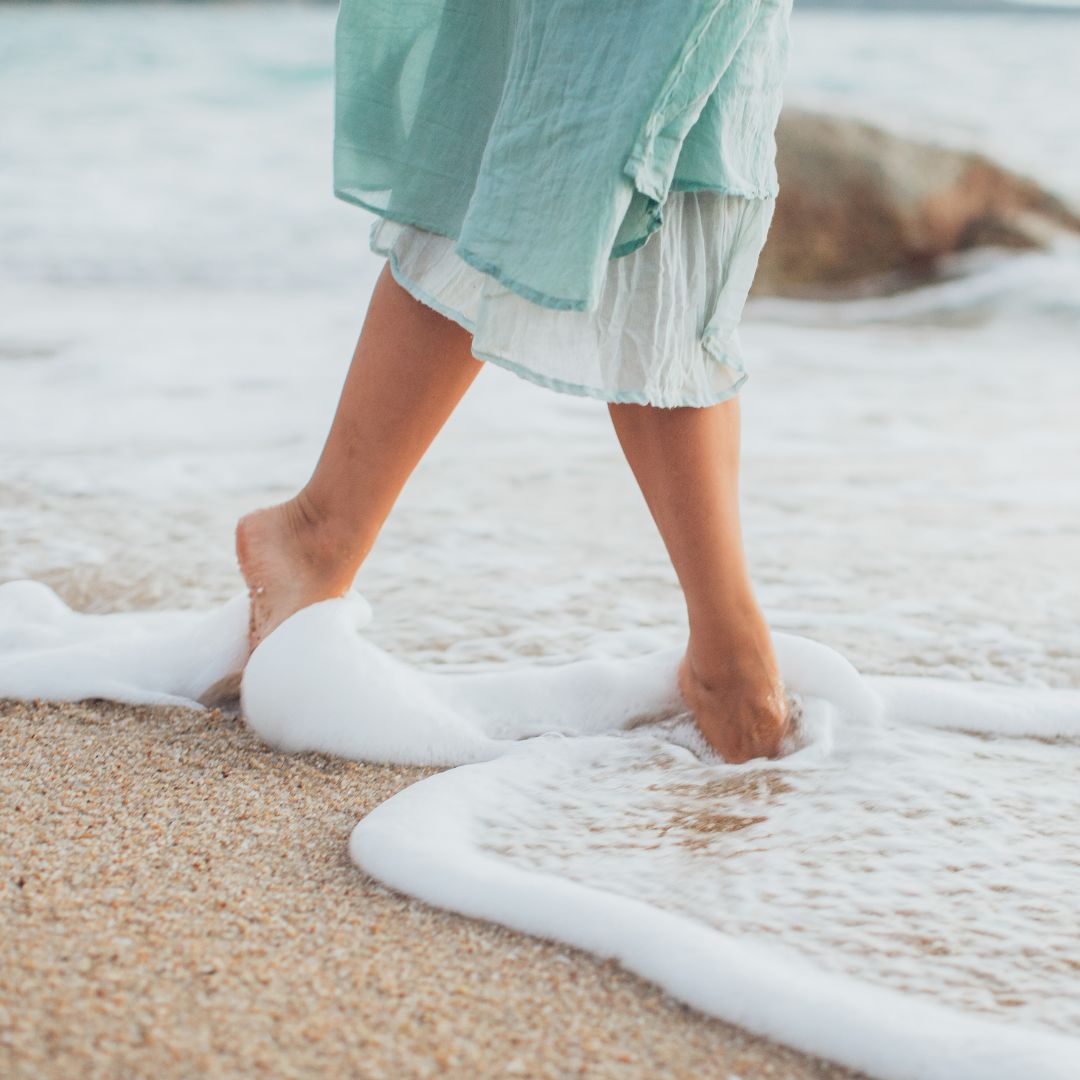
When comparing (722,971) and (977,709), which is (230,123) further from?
(722,971)

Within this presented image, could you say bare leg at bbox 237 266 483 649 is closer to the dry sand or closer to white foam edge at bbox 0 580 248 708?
white foam edge at bbox 0 580 248 708

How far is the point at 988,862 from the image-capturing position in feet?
4.27

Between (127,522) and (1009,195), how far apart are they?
6002 mm

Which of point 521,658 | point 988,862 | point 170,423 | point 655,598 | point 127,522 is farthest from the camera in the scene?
point 170,423

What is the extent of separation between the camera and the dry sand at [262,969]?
94 centimetres

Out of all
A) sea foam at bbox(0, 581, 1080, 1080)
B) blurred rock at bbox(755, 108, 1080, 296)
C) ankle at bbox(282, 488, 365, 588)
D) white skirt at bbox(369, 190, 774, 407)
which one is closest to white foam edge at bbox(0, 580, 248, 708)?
sea foam at bbox(0, 581, 1080, 1080)

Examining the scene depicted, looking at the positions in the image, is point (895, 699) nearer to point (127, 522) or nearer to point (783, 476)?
point (783, 476)

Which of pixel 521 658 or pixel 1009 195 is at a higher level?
pixel 1009 195

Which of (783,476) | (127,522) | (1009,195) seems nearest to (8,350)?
(127,522)

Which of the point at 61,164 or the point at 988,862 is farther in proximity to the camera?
the point at 61,164

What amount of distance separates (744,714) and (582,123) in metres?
0.70

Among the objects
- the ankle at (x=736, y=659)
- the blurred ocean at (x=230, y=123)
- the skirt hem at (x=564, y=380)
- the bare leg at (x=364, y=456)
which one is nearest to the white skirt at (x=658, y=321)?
the skirt hem at (x=564, y=380)

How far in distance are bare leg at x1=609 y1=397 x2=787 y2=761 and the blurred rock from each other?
518cm

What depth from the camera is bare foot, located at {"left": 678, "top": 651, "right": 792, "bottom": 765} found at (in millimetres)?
1526
